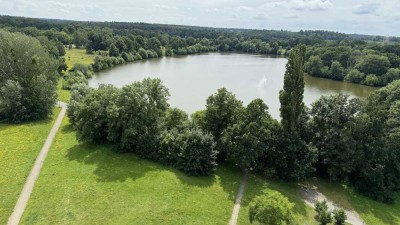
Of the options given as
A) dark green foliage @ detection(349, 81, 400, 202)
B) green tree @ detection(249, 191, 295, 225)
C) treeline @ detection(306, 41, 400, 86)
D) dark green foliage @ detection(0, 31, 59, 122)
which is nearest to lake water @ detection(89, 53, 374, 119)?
treeline @ detection(306, 41, 400, 86)

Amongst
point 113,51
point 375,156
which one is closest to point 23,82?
point 375,156

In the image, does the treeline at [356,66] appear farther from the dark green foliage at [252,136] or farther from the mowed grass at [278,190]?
the mowed grass at [278,190]

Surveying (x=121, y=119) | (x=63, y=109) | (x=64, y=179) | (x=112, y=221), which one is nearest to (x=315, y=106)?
(x=121, y=119)

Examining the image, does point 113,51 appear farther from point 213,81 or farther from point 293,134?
point 293,134

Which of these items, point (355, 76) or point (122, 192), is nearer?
point (122, 192)

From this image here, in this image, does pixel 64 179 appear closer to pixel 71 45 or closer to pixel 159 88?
pixel 159 88

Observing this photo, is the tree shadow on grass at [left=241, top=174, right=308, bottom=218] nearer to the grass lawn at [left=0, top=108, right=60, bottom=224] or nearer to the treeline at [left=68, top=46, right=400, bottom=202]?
the treeline at [left=68, top=46, right=400, bottom=202]

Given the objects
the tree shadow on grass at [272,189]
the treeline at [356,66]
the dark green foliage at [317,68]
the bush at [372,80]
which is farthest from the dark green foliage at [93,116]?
the dark green foliage at [317,68]
